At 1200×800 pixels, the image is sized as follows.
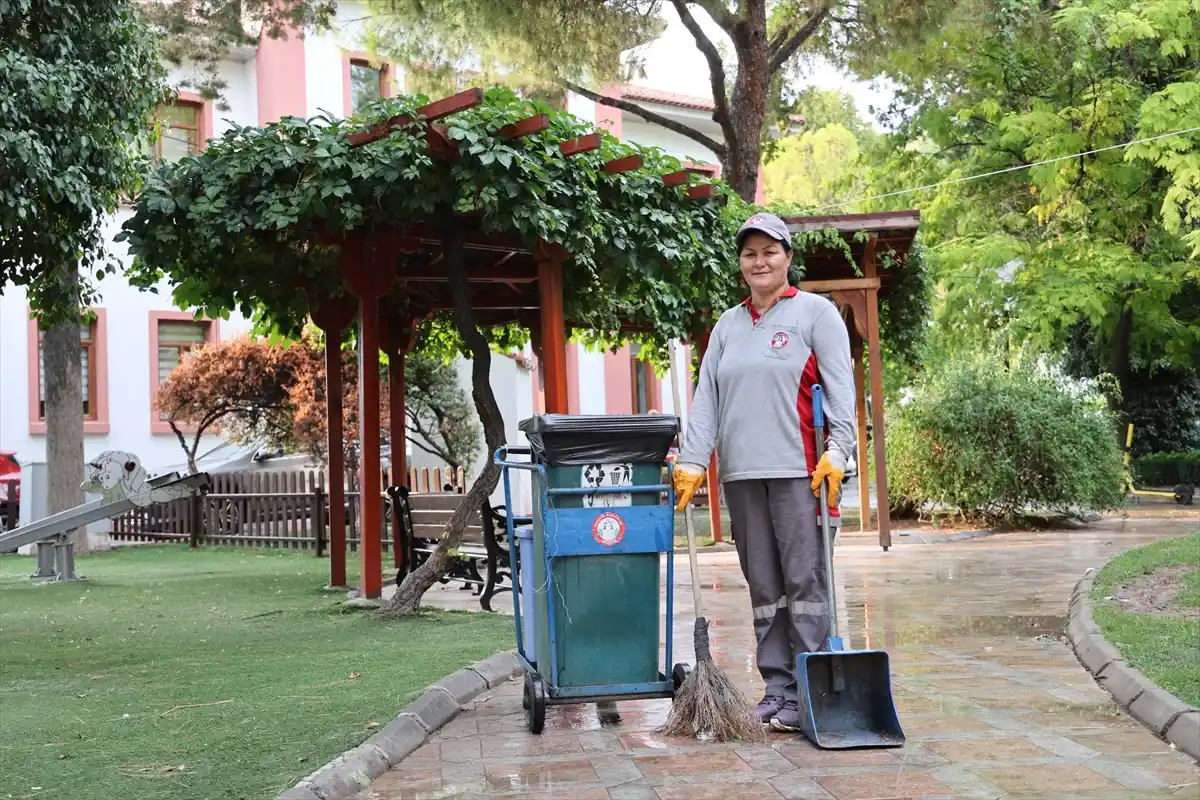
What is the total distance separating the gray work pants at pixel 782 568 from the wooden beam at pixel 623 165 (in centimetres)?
426

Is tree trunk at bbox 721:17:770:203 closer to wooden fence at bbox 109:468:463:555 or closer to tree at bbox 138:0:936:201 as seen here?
tree at bbox 138:0:936:201

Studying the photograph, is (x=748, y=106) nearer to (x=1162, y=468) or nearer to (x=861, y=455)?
(x=861, y=455)

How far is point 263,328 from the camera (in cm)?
1212

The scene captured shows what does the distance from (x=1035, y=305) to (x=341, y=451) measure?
12979 mm

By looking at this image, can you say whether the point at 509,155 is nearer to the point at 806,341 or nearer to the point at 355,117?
the point at 355,117

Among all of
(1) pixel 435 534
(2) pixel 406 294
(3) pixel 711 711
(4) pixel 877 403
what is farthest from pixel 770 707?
(4) pixel 877 403

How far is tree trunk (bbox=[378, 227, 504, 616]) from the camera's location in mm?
9156

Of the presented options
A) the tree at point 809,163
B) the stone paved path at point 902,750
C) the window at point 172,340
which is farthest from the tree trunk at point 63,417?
the tree at point 809,163

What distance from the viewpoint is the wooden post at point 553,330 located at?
9.48 metres

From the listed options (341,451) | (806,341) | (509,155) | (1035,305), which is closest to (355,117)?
(509,155)

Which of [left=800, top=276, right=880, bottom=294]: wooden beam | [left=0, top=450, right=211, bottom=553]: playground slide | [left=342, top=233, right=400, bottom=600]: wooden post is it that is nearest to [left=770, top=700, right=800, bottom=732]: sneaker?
[left=342, top=233, right=400, bottom=600]: wooden post

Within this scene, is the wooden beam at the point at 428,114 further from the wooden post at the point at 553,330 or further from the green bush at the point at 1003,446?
the green bush at the point at 1003,446

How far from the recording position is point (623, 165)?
9000 millimetres

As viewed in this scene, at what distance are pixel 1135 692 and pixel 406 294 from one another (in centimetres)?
819
